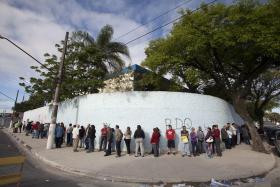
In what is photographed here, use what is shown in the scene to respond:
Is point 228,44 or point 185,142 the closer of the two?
point 185,142

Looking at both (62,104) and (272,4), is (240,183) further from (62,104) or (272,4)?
(62,104)

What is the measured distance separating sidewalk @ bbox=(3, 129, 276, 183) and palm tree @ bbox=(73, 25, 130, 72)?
9.84 metres

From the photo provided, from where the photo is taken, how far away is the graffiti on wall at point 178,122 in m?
15.5

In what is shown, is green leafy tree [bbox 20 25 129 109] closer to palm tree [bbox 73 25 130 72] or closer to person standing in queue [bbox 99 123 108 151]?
palm tree [bbox 73 25 130 72]

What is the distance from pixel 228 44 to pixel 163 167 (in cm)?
814

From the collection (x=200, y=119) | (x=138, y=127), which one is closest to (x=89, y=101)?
(x=138, y=127)

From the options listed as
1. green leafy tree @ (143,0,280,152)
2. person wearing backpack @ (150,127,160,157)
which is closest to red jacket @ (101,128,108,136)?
person wearing backpack @ (150,127,160,157)

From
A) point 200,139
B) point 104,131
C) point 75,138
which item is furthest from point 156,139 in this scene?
point 75,138

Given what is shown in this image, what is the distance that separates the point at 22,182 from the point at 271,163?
10.5m

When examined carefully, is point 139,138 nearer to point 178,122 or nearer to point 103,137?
point 103,137

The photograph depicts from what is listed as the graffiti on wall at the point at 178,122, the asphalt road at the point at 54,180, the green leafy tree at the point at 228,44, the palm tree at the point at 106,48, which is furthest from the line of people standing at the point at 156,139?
the palm tree at the point at 106,48

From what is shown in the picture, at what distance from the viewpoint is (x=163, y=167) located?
1087cm

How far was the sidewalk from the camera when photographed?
9227mm

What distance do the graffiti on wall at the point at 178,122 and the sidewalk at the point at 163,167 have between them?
82.1 inches
